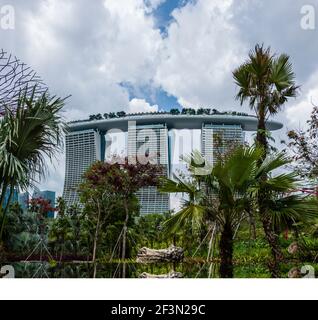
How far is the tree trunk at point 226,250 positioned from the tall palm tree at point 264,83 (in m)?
2.26

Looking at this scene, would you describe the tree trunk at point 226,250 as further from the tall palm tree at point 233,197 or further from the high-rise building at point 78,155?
the high-rise building at point 78,155

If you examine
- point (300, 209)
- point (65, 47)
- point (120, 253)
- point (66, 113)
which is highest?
point (65, 47)

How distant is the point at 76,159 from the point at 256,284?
1015 centimetres

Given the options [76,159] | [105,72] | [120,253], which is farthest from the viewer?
[76,159]

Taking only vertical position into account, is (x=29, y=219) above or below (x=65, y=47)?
below

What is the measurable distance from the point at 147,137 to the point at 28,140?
5.66 m

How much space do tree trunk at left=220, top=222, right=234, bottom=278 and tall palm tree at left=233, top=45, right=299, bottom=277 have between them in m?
2.26

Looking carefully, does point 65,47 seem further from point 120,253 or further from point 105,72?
point 120,253

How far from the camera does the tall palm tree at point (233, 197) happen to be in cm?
421

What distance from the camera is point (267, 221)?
509cm

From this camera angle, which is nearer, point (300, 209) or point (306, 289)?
point (306, 289)
